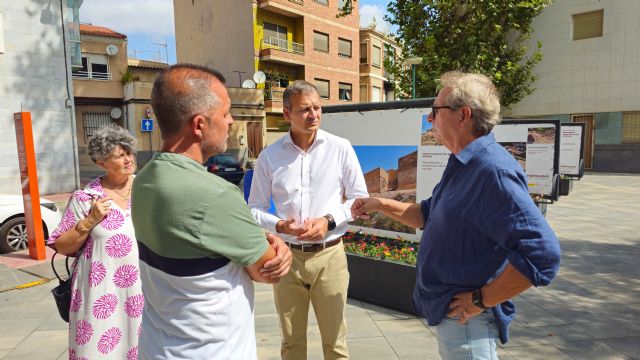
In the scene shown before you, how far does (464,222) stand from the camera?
5.39 ft

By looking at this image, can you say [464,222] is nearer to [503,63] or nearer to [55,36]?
[55,36]

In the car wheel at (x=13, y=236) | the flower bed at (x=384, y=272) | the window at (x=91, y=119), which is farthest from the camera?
the window at (x=91, y=119)

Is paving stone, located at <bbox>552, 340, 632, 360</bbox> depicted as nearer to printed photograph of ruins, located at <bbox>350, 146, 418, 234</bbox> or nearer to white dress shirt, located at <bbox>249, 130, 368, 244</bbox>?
printed photograph of ruins, located at <bbox>350, 146, 418, 234</bbox>

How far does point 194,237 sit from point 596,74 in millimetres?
26740

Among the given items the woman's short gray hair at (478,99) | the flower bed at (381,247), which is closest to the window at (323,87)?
the flower bed at (381,247)

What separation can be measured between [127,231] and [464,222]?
1.96 m

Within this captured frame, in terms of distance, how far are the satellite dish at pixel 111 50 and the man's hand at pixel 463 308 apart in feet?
95.4

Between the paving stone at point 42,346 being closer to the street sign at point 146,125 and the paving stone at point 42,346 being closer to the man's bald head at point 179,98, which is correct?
the man's bald head at point 179,98

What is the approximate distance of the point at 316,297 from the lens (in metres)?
2.74

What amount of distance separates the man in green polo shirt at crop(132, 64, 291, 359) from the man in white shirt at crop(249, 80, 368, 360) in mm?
1213

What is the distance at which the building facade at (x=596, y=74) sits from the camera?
21.4 m

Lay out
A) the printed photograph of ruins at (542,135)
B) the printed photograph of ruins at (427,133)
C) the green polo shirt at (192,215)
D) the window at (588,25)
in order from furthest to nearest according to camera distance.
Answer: the window at (588,25) → the printed photograph of ruins at (542,135) → the printed photograph of ruins at (427,133) → the green polo shirt at (192,215)

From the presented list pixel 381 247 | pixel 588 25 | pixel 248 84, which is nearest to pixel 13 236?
pixel 381 247

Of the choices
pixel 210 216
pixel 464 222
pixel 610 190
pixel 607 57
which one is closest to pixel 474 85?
pixel 464 222
